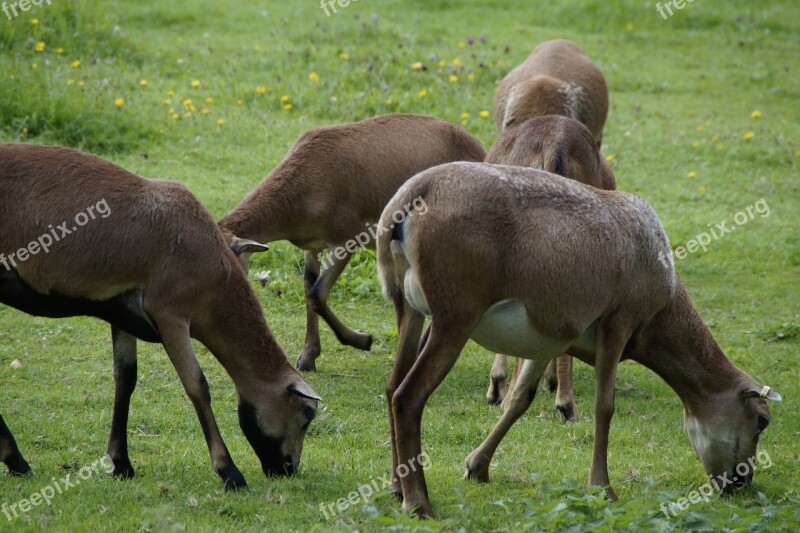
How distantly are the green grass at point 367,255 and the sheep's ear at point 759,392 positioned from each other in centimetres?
55

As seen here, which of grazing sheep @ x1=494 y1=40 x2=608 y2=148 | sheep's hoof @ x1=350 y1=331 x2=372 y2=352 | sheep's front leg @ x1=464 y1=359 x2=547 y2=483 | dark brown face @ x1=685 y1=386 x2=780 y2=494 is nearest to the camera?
sheep's front leg @ x1=464 y1=359 x2=547 y2=483

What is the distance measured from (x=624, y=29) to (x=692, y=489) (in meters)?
13.4

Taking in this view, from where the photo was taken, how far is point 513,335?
5.67 m

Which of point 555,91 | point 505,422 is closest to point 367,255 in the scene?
point 555,91

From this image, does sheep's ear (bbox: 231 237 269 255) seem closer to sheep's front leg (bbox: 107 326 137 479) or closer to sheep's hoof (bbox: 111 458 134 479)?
sheep's front leg (bbox: 107 326 137 479)

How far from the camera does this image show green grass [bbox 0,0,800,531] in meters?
5.64

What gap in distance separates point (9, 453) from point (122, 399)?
645 millimetres

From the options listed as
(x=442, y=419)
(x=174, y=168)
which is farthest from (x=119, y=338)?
(x=174, y=168)

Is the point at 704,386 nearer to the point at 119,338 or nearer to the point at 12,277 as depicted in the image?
the point at 119,338

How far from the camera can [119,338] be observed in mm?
6094

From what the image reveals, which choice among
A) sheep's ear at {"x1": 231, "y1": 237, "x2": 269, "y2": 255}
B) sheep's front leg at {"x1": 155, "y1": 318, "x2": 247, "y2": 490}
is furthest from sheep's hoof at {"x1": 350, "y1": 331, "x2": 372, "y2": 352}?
sheep's front leg at {"x1": 155, "y1": 318, "x2": 247, "y2": 490}

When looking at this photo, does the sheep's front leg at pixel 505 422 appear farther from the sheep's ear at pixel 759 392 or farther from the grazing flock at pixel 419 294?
the sheep's ear at pixel 759 392

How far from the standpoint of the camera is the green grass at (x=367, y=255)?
5.64 metres

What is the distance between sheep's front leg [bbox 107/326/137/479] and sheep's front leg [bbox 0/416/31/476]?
0.47 m
